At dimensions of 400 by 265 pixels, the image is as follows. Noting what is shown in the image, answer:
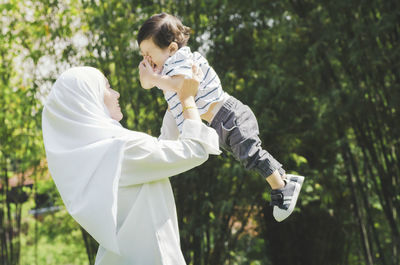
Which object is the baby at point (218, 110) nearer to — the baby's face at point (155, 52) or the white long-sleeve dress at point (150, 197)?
the baby's face at point (155, 52)

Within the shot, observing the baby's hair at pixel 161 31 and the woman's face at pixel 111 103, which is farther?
the baby's hair at pixel 161 31

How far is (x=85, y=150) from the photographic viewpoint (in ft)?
4.72

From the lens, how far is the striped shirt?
1862 millimetres

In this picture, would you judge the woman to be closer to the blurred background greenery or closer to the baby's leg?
the baby's leg

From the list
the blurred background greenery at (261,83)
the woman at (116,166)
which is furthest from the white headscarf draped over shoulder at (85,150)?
the blurred background greenery at (261,83)

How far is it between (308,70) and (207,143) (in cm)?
305

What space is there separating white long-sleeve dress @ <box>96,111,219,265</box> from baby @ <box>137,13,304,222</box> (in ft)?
1.27

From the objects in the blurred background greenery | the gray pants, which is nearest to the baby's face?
the gray pants

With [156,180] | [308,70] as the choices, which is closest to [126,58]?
[308,70]

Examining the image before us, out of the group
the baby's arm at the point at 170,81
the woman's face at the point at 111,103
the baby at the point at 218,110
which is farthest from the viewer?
the baby at the point at 218,110

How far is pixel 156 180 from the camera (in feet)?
5.00

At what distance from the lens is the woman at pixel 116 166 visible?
1425mm

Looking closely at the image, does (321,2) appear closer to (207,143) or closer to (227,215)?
(227,215)

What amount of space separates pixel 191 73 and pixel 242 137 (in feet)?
1.17
